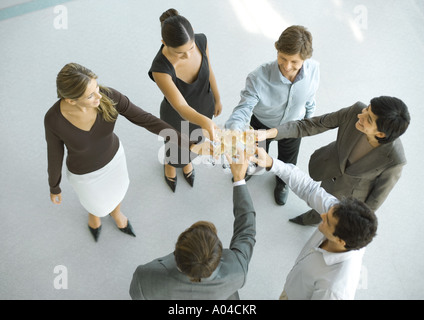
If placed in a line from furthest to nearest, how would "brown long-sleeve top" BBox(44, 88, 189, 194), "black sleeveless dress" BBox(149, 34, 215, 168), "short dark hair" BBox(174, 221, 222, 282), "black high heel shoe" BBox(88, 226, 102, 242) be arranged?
"black high heel shoe" BBox(88, 226, 102, 242)
"black sleeveless dress" BBox(149, 34, 215, 168)
"brown long-sleeve top" BBox(44, 88, 189, 194)
"short dark hair" BBox(174, 221, 222, 282)

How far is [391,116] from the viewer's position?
70.8 inches

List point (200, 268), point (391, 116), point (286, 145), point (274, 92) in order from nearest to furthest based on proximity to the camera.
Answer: point (200, 268), point (391, 116), point (274, 92), point (286, 145)

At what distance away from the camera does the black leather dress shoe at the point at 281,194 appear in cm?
309

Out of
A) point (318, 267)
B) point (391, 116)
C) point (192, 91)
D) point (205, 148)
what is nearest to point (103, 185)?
point (205, 148)

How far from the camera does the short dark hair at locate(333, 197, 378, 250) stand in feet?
5.38

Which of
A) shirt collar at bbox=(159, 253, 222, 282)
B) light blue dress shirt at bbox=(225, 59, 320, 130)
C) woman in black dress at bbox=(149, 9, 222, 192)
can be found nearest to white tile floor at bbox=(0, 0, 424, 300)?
woman in black dress at bbox=(149, 9, 222, 192)

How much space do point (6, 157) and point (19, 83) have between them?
879 millimetres

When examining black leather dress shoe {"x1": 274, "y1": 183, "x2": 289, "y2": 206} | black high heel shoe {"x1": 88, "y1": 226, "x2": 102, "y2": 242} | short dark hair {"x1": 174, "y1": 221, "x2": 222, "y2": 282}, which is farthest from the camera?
black leather dress shoe {"x1": 274, "y1": 183, "x2": 289, "y2": 206}

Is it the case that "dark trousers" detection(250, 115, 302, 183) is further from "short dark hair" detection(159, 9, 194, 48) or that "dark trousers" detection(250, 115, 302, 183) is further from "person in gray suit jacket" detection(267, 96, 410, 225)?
"short dark hair" detection(159, 9, 194, 48)

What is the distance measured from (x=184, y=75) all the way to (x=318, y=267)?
1360 millimetres

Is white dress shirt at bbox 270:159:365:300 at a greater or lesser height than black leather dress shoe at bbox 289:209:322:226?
greater

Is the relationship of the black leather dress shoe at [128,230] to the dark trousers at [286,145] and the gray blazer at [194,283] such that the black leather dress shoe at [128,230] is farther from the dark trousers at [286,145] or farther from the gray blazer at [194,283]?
the dark trousers at [286,145]

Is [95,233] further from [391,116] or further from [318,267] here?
[391,116]

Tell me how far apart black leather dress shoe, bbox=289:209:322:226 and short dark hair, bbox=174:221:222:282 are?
56.8 inches
